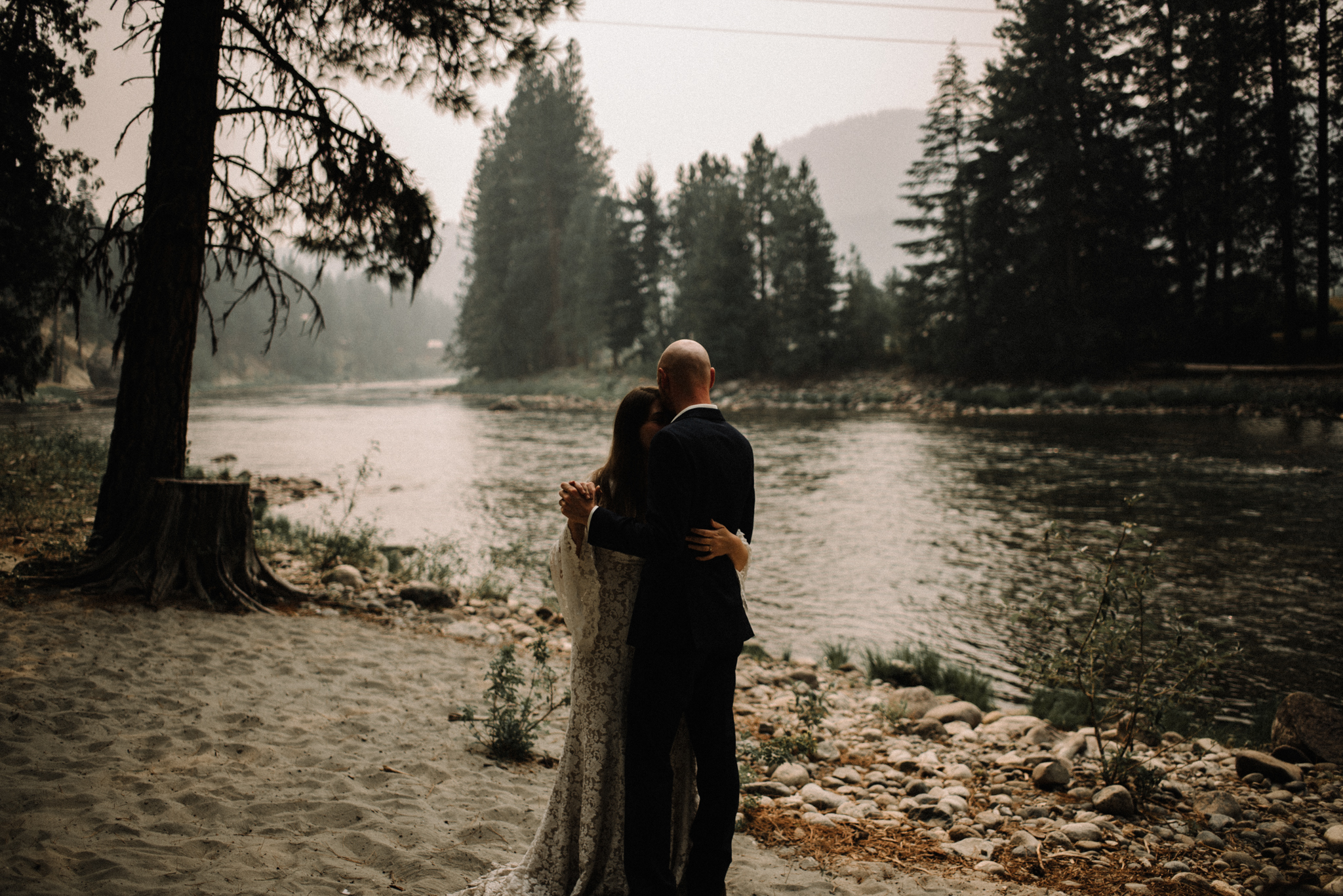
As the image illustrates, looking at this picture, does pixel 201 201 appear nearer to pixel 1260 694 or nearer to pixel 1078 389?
pixel 1260 694

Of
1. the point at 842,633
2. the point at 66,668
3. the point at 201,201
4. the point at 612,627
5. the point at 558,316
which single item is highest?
the point at 558,316

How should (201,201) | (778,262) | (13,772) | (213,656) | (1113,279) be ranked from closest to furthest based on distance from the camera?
(13,772) → (213,656) → (201,201) → (1113,279) → (778,262)

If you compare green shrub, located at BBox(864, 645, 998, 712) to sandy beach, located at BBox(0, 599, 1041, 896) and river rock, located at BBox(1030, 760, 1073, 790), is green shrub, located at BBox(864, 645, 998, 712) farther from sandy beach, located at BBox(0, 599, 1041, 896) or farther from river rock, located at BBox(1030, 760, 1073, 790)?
sandy beach, located at BBox(0, 599, 1041, 896)

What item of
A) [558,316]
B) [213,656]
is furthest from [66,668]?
[558,316]

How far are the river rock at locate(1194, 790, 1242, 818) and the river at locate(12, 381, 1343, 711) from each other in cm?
234

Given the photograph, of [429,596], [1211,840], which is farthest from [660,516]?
[429,596]

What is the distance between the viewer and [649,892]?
8.21ft

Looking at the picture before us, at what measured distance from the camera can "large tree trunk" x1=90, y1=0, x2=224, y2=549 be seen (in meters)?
5.82

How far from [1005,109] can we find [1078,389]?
557 inches

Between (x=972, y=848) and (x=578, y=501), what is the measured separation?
2759 mm

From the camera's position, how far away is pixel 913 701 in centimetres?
600

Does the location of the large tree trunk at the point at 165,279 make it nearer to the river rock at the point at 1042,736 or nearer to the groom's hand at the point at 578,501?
the groom's hand at the point at 578,501

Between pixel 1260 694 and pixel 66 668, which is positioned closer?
pixel 66 668

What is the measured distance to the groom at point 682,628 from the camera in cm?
241
